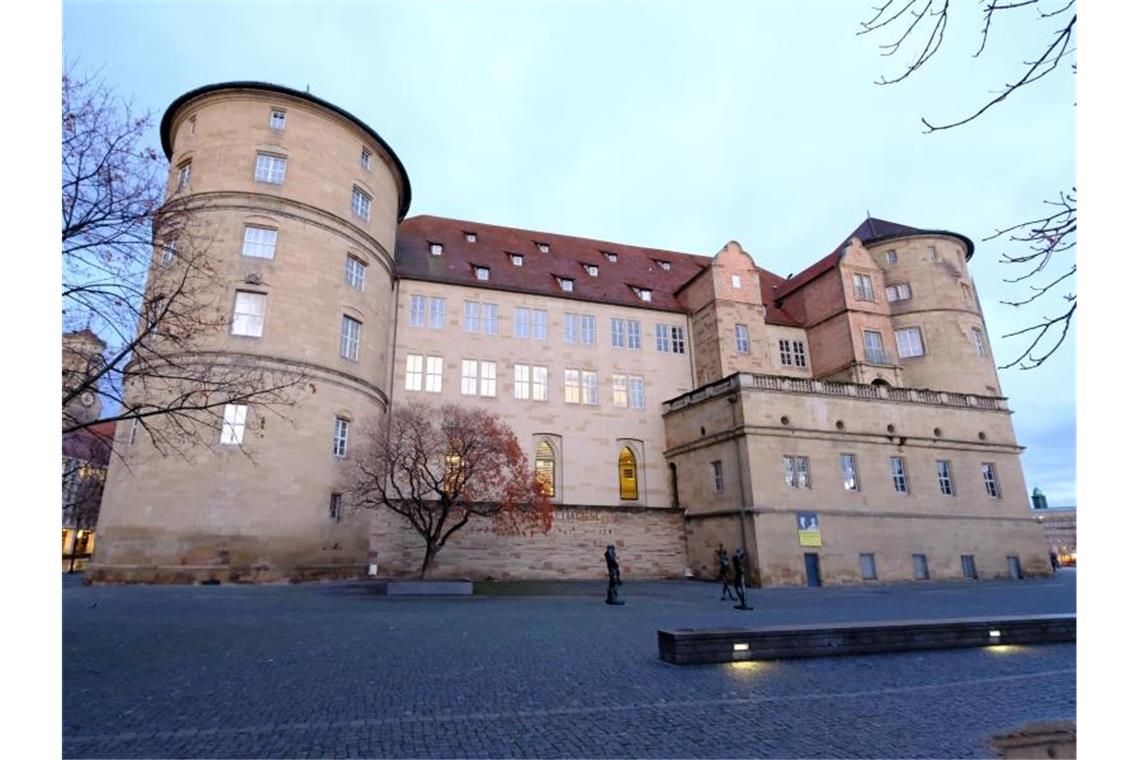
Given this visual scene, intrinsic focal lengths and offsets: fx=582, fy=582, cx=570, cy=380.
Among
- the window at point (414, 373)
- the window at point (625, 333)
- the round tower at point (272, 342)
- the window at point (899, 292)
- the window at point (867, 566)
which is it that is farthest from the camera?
the window at point (899, 292)

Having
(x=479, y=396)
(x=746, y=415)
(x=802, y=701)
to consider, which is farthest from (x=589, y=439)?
(x=802, y=701)

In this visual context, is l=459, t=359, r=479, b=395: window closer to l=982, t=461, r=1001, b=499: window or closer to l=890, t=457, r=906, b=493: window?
l=890, t=457, r=906, b=493: window

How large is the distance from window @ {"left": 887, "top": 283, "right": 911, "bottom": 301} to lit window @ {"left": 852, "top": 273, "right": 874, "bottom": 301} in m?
2.54

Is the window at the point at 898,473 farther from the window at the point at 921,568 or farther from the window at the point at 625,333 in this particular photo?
the window at the point at 625,333

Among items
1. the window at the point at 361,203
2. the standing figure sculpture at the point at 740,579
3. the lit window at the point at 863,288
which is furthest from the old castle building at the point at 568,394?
the standing figure sculpture at the point at 740,579

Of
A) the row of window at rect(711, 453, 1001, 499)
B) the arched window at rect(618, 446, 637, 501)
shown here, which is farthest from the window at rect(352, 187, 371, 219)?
the row of window at rect(711, 453, 1001, 499)

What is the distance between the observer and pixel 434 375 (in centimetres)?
3338

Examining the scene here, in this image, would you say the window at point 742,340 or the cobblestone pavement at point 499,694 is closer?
the cobblestone pavement at point 499,694

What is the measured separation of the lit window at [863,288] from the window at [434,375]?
2701 centimetres

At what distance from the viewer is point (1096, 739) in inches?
121

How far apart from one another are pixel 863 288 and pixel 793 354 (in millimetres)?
6107

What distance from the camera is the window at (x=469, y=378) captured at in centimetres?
3372

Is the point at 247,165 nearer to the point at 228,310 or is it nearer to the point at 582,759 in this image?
the point at 228,310

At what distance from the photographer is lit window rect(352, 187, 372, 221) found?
30900mm
